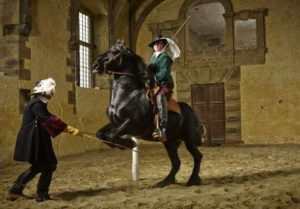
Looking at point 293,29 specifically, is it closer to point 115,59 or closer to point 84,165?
point 84,165

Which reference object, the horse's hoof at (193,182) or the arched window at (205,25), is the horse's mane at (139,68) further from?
the arched window at (205,25)

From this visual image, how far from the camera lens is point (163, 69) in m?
4.89

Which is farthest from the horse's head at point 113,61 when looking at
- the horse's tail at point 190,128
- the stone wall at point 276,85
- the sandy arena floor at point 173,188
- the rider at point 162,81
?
the stone wall at point 276,85

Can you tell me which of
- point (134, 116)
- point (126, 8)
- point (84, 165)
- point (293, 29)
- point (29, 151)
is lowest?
point (84, 165)

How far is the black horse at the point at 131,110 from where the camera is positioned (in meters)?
4.60

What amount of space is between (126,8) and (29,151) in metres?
10.9

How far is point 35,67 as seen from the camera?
9.33 meters

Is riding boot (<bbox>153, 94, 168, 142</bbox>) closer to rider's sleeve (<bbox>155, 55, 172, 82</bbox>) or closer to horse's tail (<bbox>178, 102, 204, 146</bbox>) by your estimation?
rider's sleeve (<bbox>155, 55, 172, 82</bbox>)

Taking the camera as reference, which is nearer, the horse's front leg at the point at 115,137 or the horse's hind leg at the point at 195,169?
the horse's front leg at the point at 115,137

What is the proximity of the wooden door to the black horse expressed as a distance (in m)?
8.48

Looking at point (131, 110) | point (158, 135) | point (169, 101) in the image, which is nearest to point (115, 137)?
point (131, 110)

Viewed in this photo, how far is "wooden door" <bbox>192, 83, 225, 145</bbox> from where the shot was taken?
13.6 metres

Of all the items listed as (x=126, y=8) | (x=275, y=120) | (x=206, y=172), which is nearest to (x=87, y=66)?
(x=126, y=8)

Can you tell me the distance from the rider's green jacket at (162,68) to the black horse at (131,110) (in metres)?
0.14
